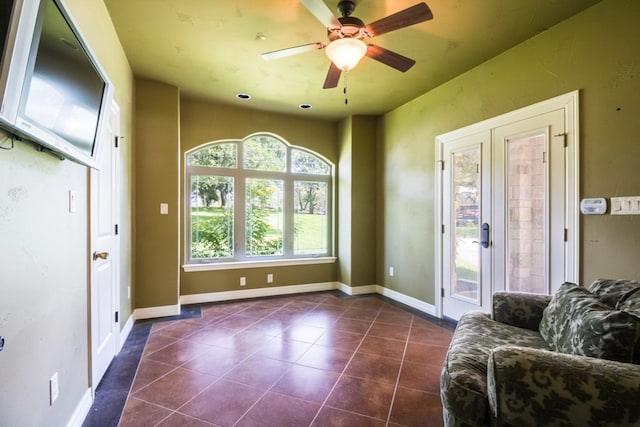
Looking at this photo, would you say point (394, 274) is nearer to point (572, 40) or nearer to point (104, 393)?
point (572, 40)

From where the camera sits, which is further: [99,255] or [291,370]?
[291,370]

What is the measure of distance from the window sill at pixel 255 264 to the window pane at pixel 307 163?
139 centimetres

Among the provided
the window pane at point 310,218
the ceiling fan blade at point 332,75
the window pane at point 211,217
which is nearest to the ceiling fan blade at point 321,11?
the ceiling fan blade at point 332,75

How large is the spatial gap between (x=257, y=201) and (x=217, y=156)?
33.1 inches

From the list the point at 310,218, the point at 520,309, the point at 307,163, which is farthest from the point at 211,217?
the point at 520,309

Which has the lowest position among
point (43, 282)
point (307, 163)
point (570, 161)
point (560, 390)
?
point (560, 390)

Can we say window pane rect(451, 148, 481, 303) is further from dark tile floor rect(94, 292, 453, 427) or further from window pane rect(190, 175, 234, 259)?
window pane rect(190, 175, 234, 259)

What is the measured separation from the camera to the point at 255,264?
4.48 meters

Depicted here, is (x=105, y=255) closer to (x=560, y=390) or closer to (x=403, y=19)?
(x=403, y=19)

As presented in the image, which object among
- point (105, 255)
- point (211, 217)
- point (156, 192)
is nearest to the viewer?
point (105, 255)

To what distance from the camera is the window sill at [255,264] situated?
4.16 metres

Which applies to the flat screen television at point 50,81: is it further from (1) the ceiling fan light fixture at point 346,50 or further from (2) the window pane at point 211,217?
(2) the window pane at point 211,217

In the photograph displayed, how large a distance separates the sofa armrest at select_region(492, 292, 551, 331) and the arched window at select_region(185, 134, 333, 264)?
125 inches

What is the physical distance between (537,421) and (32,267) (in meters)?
2.07
